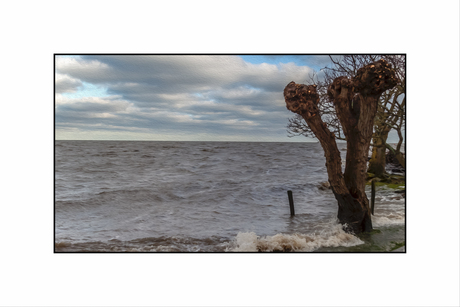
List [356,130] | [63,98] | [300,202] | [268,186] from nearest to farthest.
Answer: [63,98] → [356,130] → [300,202] → [268,186]

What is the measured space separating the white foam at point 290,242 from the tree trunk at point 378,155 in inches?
47.9

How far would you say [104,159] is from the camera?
4.95 meters

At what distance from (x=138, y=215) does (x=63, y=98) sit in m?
2.02

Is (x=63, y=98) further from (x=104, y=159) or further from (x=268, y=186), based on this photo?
(x=268, y=186)

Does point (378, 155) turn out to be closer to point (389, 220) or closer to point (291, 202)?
point (389, 220)

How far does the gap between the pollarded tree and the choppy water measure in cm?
23

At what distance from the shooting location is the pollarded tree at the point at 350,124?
4652mm

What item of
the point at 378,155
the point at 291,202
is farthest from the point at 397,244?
the point at 291,202

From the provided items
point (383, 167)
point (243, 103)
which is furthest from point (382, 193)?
point (243, 103)

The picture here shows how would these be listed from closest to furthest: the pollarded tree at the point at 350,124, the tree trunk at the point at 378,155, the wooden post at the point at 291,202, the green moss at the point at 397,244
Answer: the green moss at the point at 397,244, the pollarded tree at the point at 350,124, the tree trunk at the point at 378,155, the wooden post at the point at 291,202

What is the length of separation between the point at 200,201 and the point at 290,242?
170 cm

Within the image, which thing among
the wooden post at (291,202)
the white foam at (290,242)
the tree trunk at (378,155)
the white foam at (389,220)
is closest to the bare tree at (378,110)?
the tree trunk at (378,155)

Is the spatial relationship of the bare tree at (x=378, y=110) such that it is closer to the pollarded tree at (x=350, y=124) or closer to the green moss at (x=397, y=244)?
the pollarded tree at (x=350, y=124)

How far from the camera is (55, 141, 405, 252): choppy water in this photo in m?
4.55
